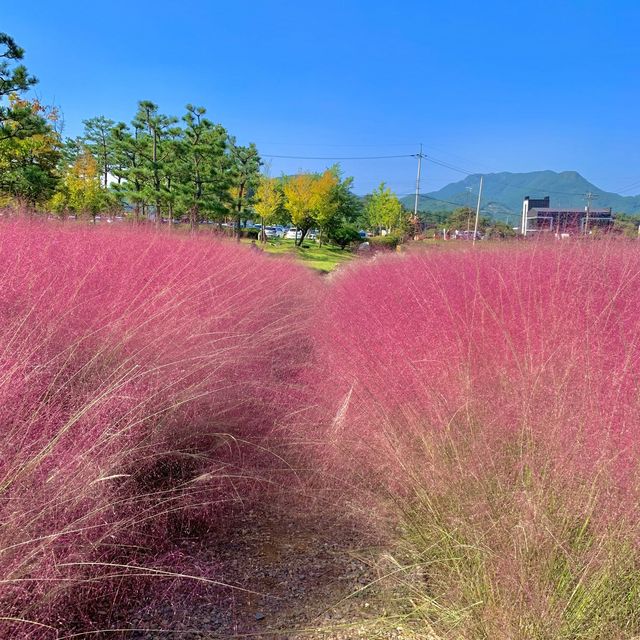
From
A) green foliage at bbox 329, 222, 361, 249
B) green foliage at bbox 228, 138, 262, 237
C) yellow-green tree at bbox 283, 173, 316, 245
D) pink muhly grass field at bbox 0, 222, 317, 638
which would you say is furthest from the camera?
green foliage at bbox 329, 222, 361, 249

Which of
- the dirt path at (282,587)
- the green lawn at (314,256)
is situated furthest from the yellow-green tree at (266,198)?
the dirt path at (282,587)

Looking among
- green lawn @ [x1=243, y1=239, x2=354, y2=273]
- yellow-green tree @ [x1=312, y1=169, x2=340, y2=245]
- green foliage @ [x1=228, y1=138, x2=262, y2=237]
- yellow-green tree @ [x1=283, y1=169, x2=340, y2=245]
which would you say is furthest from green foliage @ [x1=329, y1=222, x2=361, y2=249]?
green foliage @ [x1=228, y1=138, x2=262, y2=237]

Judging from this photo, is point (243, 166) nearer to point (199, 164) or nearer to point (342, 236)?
point (199, 164)

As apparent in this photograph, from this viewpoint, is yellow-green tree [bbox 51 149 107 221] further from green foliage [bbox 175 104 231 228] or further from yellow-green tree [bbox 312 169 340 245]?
yellow-green tree [bbox 312 169 340 245]

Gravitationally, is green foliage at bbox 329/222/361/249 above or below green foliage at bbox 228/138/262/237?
below

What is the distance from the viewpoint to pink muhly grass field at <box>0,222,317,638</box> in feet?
5.06

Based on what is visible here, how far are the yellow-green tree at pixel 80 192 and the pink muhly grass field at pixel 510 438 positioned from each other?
18375 mm

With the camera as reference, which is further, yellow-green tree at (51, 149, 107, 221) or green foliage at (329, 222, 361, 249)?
green foliage at (329, 222, 361, 249)

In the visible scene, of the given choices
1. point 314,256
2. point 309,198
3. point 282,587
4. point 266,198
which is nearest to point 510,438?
point 282,587

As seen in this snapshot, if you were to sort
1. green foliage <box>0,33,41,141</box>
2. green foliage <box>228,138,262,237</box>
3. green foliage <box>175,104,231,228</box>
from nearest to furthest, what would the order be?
green foliage <box>0,33,41,141</box>
green foliage <box>175,104,231,228</box>
green foliage <box>228,138,262,237</box>

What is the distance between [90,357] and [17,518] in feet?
3.86

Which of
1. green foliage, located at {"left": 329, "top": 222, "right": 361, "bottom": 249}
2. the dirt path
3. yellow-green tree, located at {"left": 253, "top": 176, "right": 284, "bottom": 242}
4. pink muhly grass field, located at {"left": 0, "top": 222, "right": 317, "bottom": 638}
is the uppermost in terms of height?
yellow-green tree, located at {"left": 253, "top": 176, "right": 284, "bottom": 242}

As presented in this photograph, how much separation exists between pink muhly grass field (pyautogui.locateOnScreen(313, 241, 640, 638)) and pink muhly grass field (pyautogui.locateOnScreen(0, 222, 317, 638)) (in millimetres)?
737

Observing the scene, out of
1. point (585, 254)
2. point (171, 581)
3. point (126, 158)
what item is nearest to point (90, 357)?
point (171, 581)
